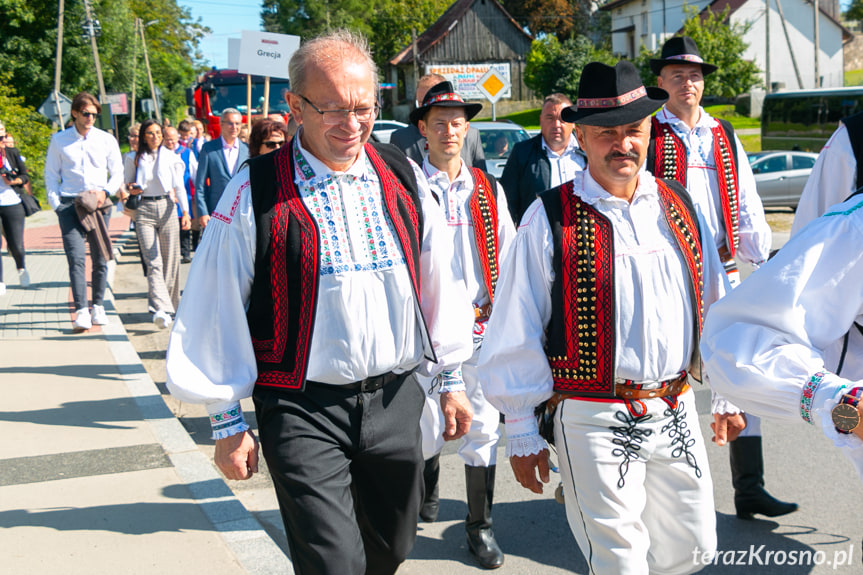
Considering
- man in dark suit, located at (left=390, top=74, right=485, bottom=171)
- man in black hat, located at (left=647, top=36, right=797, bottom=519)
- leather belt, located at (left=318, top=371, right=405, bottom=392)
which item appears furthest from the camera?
man in dark suit, located at (left=390, top=74, right=485, bottom=171)

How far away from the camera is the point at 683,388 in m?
3.11

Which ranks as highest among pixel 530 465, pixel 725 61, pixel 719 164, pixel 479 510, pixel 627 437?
pixel 725 61

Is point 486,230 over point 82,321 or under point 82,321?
over

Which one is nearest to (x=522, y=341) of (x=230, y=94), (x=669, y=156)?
(x=669, y=156)

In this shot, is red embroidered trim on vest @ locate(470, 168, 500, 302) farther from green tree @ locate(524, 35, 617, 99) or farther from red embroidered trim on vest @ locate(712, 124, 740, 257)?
green tree @ locate(524, 35, 617, 99)

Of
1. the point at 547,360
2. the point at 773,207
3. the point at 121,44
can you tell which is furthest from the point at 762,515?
the point at 121,44

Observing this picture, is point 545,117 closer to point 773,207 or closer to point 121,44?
point 773,207

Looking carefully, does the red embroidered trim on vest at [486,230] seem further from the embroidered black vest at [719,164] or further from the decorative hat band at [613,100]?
the decorative hat band at [613,100]

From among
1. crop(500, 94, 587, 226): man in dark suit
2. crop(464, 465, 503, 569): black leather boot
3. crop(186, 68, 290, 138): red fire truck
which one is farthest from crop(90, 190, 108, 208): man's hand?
crop(186, 68, 290, 138): red fire truck

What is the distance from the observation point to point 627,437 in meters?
2.96

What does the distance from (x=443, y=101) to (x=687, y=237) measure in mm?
2014

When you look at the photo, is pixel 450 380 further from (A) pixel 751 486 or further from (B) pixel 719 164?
(B) pixel 719 164

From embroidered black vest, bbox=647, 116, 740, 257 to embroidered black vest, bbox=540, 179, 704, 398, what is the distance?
1.56 meters

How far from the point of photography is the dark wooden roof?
2589 inches
